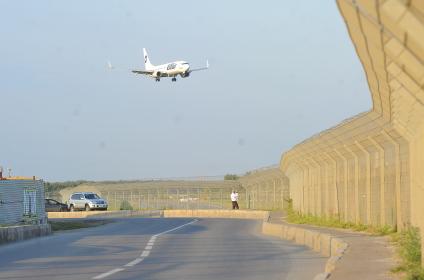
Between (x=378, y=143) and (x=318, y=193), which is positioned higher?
(x=378, y=143)

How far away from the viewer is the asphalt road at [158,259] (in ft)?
53.9

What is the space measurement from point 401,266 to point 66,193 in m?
78.2

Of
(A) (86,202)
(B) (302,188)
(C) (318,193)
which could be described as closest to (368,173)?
(C) (318,193)

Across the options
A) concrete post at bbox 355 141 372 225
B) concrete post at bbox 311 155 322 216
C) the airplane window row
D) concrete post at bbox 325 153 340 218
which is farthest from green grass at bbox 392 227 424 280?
the airplane window row

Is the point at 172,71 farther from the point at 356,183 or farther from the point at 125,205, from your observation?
the point at 356,183

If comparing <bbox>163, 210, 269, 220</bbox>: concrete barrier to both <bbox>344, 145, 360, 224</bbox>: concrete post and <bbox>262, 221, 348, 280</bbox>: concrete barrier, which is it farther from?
<bbox>344, 145, 360, 224</bbox>: concrete post

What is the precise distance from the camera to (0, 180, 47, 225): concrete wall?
117 feet

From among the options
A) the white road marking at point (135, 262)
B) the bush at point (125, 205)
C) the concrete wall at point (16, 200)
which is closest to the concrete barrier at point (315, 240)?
the white road marking at point (135, 262)

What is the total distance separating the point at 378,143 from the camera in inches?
875

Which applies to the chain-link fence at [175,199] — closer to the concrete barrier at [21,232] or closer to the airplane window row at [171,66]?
the airplane window row at [171,66]

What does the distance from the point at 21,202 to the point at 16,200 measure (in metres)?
0.22

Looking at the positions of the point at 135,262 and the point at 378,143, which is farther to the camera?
the point at 378,143

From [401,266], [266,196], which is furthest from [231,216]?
[401,266]

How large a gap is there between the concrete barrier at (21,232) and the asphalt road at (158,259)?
1.64 feet
